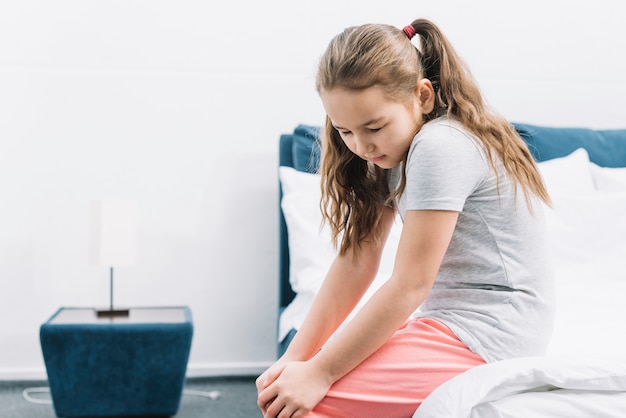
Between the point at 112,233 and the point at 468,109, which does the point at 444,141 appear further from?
the point at 112,233

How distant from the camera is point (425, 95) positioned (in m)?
1.28

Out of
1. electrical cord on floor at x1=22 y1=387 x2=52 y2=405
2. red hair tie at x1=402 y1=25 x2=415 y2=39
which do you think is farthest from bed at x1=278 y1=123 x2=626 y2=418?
electrical cord on floor at x1=22 y1=387 x2=52 y2=405

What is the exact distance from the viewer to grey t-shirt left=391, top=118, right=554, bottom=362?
45.7 inches

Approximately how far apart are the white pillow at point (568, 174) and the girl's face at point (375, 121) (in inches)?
48.7

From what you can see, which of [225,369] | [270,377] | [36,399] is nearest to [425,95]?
[270,377]

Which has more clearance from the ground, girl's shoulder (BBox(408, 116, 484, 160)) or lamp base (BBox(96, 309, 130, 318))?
girl's shoulder (BBox(408, 116, 484, 160))

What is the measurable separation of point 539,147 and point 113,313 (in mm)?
1629

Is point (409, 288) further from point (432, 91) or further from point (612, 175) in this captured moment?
point (612, 175)

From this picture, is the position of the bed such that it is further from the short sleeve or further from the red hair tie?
the red hair tie

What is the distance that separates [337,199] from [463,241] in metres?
0.30

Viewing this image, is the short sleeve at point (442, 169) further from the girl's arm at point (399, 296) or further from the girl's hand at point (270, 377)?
the girl's hand at point (270, 377)

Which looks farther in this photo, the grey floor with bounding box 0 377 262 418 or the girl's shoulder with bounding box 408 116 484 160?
the grey floor with bounding box 0 377 262 418

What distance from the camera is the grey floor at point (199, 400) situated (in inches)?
90.3

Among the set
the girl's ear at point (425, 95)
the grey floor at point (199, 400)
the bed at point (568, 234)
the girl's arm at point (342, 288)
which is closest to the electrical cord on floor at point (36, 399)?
the grey floor at point (199, 400)
